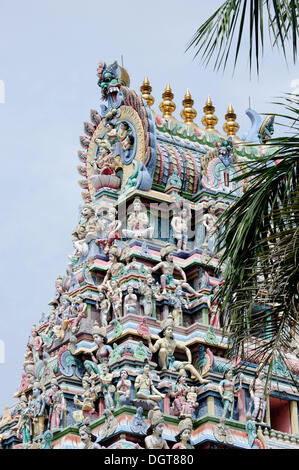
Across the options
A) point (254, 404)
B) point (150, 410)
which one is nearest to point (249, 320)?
point (150, 410)

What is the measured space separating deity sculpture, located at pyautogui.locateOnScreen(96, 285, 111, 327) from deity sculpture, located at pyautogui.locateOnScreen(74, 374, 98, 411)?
1.68 meters

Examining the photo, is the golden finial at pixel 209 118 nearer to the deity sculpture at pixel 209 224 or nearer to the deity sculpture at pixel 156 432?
the deity sculpture at pixel 209 224

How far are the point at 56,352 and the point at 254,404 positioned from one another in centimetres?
565

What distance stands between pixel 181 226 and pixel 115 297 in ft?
10.4

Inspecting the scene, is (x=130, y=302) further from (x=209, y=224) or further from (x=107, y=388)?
(x=209, y=224)

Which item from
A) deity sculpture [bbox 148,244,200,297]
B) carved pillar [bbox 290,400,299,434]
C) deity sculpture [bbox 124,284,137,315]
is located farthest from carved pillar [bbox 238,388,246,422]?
deity sculpture [bbox 124,284,137,315]

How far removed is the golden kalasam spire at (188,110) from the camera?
34219mm

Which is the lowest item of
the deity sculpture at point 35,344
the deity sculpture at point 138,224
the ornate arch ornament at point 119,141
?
the deity sculpture at point 35,344

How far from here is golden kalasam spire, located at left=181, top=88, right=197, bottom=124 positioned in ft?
112

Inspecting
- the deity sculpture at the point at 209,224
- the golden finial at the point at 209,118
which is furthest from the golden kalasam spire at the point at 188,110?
the deity sculpture at the point at 209,224

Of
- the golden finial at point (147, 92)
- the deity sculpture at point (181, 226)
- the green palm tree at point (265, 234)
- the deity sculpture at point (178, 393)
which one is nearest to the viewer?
the green palm tree at point (265, 234)

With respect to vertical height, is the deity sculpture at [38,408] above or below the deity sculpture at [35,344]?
below

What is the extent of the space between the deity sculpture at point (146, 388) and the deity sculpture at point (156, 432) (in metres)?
0.89

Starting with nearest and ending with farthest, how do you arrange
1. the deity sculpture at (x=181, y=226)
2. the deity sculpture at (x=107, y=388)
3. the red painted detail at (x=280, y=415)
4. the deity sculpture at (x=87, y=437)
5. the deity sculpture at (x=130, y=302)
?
the deity sculpture at (x=87, y=437) → the deity sculpture at (x=107, y=388) → the deity sculpture at (x=130, y=302) → the red painted detail at (x=280, y=415) → the deity sculpture at (x=181, y=226)
